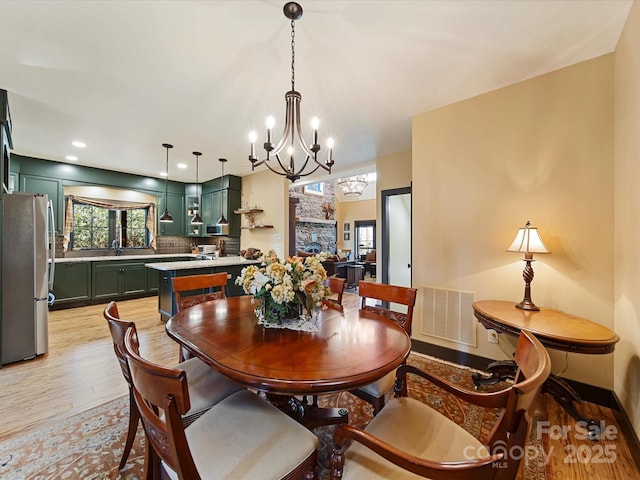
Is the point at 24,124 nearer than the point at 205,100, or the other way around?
the point at 205,100

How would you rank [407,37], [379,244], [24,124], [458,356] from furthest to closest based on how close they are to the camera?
[379,244] < [24,124] < [458,356] < [407,37]

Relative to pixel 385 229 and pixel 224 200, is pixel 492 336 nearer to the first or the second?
pixel 385 229

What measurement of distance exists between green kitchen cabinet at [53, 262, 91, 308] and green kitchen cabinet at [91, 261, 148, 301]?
10 centimetres

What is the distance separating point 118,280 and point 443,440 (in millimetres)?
6258

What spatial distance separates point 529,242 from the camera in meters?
2.17

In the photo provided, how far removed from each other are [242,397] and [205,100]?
2796 mm

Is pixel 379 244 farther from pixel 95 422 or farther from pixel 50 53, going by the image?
pixel 50 53

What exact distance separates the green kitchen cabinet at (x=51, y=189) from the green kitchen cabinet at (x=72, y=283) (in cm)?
81

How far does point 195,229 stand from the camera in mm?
6734

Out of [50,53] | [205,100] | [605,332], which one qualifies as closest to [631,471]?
[605,332]

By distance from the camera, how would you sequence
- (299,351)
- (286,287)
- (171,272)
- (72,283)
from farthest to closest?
1. (72,283)
2. (171,272)
3. (286,287)
4. (299,351)

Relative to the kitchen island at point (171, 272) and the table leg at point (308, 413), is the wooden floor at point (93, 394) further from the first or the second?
the table leg at point (308, 413)

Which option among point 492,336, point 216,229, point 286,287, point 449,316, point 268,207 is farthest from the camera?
point 216,229

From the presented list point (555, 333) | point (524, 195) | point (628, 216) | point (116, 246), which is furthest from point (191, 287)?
point (116, 246)
